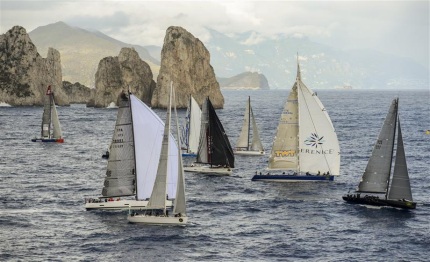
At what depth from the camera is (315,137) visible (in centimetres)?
7975

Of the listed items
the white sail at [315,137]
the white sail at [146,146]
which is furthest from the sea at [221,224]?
the white sail at [146,146]

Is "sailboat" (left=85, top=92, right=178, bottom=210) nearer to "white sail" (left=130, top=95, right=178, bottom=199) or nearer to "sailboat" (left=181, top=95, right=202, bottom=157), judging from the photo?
"white sail" (left=130, top=95, right=178, bottom=199)

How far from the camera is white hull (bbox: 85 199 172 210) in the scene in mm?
61944

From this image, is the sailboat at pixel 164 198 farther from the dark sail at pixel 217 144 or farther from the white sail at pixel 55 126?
the white sail at pixel 55 126

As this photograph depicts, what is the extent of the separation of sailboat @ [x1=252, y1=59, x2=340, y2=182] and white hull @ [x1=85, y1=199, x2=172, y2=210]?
23.3 metres

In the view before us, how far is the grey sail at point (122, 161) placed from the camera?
6116 cm

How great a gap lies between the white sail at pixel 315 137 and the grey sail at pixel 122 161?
2493 centimetres

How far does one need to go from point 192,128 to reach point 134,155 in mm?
38059

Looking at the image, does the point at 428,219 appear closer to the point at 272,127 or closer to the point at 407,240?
the point at 407,240

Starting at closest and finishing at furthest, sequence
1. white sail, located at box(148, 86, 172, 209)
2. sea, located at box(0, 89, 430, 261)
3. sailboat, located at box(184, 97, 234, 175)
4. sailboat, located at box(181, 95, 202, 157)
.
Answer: sea, located at box(0, 89, 430, 261) < white sail, located at box(148, 86, 172, 209) < sailboat, located at box(184, 97, 234, 175) < sailboat, located at box(181, 95, 202, 157)

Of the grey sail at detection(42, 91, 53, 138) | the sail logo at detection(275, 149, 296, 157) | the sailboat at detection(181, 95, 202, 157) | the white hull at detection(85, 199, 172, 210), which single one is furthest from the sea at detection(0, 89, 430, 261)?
the grey sail at detection(42, 91, 53, 138)

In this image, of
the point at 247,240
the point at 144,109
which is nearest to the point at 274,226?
the point at 247,240

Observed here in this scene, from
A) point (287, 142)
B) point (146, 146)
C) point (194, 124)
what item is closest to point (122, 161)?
point (146, 146)

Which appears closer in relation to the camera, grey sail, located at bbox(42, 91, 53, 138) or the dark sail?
the dark sail
